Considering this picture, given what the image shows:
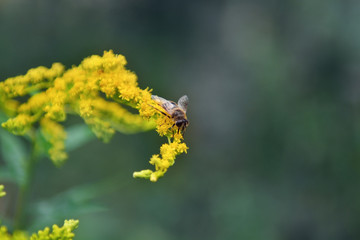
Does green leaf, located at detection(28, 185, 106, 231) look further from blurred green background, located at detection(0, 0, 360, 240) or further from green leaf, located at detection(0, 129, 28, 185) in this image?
blurred green background, located at detection(0, 0, 360, 240)

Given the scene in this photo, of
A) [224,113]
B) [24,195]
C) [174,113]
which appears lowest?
[24,195]

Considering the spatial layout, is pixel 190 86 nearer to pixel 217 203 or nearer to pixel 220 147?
pixel 220 147

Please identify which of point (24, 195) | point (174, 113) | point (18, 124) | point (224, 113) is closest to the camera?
point (18, 124)

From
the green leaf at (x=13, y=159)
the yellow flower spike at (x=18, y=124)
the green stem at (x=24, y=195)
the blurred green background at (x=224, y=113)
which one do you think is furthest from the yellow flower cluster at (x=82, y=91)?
the blurred green background at (x=224, y=113)

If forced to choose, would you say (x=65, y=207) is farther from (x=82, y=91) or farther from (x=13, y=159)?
(x=82, y=91)

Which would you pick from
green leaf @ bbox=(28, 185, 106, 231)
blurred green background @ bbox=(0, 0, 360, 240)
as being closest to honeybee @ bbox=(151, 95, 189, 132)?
green leaf @ bbox=(28, 185, 106, 231)

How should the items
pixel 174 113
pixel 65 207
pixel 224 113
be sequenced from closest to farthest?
pixel 174 113, pixel 65 207, pixel 224 113

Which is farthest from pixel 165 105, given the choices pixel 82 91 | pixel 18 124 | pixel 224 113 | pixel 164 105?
pixel 224 113

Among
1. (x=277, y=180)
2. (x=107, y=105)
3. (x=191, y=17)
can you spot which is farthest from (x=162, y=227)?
(x=191, y=17)
